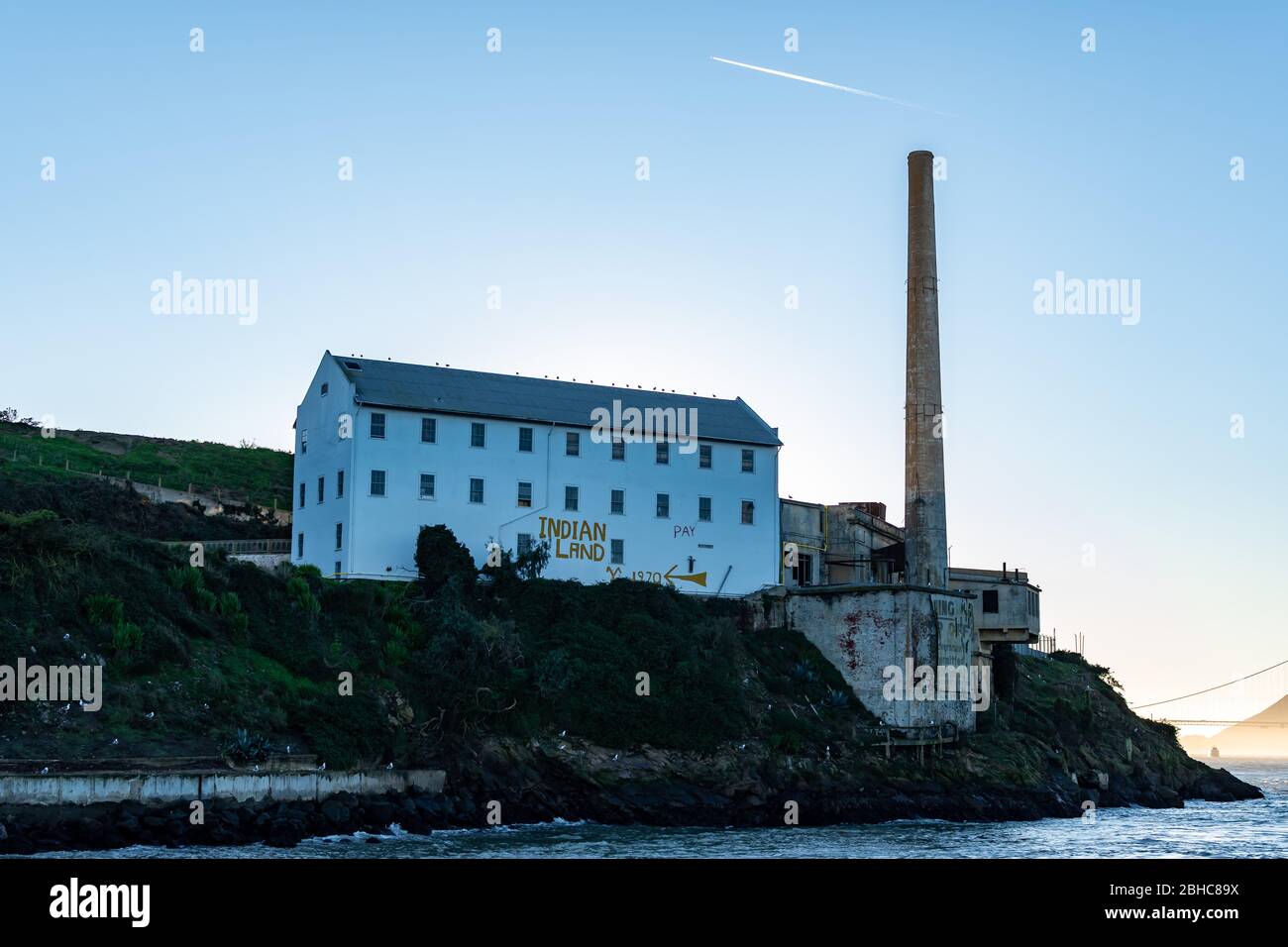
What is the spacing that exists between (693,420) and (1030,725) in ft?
67.7

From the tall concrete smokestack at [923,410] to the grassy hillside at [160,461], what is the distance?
3745cm

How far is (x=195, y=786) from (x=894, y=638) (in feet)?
101

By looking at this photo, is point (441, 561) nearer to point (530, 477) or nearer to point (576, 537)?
point (530, 477)

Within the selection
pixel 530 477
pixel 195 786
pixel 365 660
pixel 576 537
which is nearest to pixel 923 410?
pixel 576 537

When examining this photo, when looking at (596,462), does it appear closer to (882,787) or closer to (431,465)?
(431,465)

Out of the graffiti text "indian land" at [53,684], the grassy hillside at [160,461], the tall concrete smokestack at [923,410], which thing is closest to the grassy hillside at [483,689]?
the graffiti text "indian land" at [53,684]

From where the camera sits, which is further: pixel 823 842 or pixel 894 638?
pixel 894 638

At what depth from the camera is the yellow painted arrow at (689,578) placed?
63.5 meters

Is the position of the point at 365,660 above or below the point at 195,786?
above

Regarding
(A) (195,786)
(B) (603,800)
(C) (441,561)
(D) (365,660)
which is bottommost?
(B) (603,800)

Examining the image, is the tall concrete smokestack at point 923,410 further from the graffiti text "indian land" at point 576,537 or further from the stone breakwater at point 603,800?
the graffiti text "indian land" at point 576,537

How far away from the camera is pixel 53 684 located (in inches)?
1639

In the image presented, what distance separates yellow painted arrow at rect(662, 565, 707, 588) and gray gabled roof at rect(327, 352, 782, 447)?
20.5 ft

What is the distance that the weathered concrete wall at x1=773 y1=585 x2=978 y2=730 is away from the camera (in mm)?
59219
